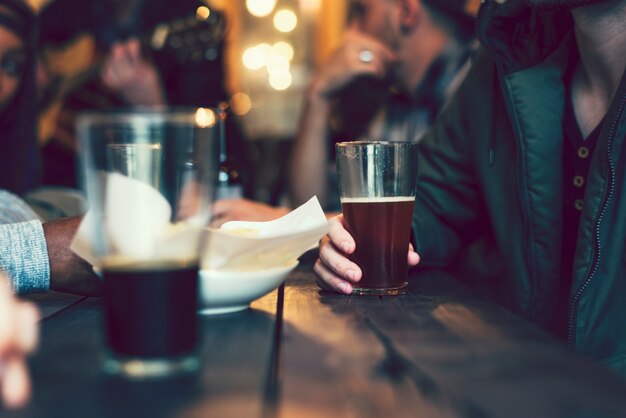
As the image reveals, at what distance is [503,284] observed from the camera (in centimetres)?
Answer: 164

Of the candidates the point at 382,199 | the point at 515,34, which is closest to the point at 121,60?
the point at 515,34

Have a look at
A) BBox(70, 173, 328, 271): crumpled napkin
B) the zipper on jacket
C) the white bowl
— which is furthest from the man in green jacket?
BBox(70, 173, 328, 271): crumpled napkin

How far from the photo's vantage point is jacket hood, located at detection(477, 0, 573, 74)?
1396 millimetres

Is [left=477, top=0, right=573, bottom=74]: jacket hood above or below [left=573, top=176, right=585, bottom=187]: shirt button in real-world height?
above

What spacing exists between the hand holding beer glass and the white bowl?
185 millimetres

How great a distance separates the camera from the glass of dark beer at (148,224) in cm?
58

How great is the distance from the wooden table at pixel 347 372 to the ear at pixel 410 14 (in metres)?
2.06

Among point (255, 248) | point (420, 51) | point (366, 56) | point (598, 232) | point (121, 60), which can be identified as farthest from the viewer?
point (121, 60)

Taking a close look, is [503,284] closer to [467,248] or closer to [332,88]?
[467,248]

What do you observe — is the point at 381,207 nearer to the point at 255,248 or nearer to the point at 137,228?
the point at 255,248

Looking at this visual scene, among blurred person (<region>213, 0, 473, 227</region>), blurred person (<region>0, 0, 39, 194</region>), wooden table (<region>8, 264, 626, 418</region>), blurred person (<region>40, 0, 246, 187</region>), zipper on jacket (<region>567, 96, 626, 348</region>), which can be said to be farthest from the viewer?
blurred person (<region>40, 0, 246, 187</region>)

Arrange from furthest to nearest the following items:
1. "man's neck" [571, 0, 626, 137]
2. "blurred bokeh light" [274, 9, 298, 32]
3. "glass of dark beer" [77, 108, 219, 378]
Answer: "blurred bokeh light" [274, 9, 298, 32], "man's neck" [571, 0, 626, 137], "glass of dark beer" [77, 108, 219, 378]

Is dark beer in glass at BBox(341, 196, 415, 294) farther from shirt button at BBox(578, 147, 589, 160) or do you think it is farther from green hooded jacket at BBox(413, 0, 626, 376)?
shirt button at BBox(578, 147, 589, 160)

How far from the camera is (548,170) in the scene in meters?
1.37
